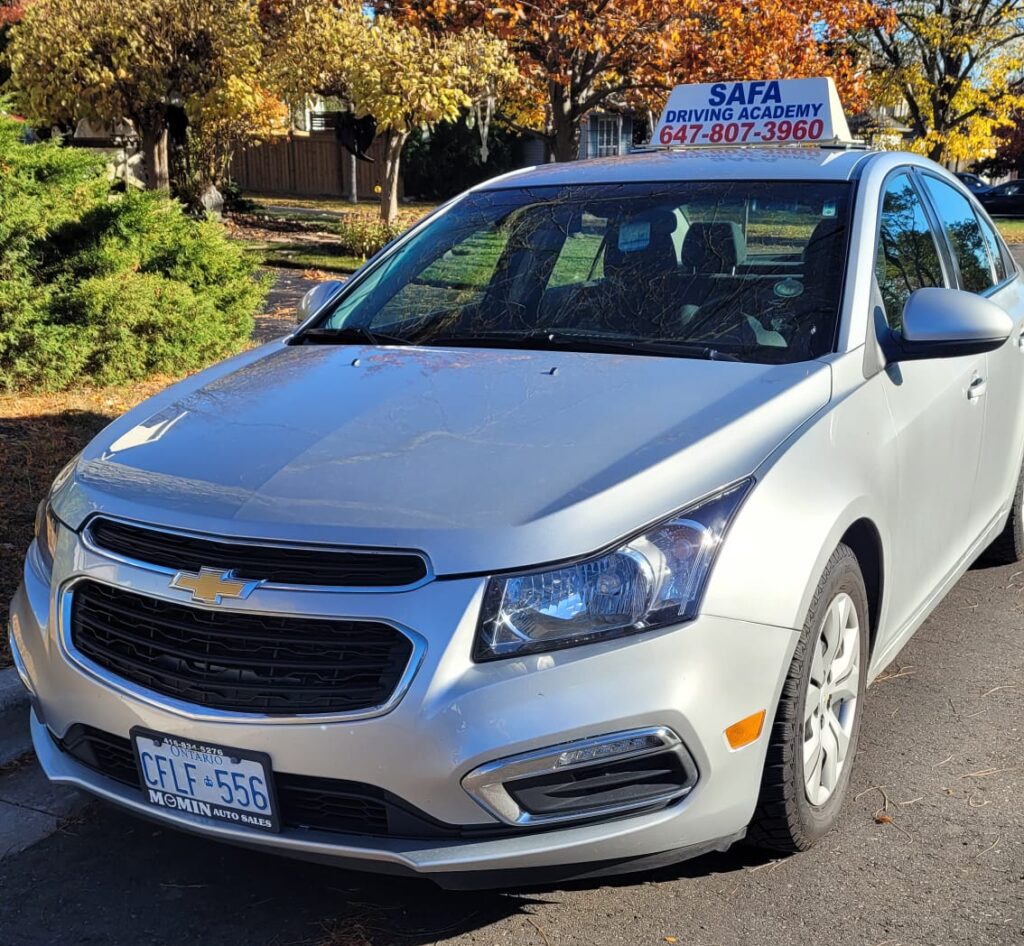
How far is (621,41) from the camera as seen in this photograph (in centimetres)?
1572

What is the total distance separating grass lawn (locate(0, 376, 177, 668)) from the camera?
4906 millimetres

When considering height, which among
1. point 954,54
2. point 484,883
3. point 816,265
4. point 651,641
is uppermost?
point 954,54

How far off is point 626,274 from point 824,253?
24.1 inches

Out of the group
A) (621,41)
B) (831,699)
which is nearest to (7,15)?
(621,41)

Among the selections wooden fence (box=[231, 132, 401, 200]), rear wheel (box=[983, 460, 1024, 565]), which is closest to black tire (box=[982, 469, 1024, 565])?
rear wheel (box=[983, 460, 1024, 565])

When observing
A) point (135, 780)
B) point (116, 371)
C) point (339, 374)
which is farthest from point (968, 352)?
point (116, 371)

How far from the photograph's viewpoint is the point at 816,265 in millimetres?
3535

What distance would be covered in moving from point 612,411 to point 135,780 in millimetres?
1413

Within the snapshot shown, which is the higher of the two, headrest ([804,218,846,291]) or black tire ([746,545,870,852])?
headrest ([804,218,846,291])

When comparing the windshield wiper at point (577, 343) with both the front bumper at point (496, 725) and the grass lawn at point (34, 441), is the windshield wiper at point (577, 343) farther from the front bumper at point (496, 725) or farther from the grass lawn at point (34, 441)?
the grass lawn at point (34, 441)

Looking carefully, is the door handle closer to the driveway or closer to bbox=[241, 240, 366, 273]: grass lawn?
the driveway

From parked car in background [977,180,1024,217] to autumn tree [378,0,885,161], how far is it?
941 inches

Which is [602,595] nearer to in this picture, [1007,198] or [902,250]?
[902,250]

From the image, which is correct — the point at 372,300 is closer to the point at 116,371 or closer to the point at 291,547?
the point at 291,547
